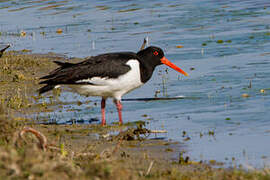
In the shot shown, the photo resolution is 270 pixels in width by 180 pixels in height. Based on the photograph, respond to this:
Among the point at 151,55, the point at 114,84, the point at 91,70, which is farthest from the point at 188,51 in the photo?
the point at 91,70

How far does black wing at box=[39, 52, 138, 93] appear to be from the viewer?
31.0ft

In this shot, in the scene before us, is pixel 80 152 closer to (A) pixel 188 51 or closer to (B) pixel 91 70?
(B) pixel 91 70

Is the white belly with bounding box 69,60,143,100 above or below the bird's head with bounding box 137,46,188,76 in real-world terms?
below

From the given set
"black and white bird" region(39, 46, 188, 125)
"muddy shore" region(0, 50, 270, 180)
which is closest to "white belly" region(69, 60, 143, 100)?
"black and white bird" region(39, 46, 188, 125)

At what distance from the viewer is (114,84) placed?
9625 millimetres

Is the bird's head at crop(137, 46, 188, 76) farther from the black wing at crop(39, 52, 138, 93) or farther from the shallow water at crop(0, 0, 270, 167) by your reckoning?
the shallow water at crop(0, 0, 270, 167)

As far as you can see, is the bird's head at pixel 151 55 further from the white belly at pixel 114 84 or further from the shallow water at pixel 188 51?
the shallow water at pixel 188 51

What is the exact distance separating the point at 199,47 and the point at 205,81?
380 cm

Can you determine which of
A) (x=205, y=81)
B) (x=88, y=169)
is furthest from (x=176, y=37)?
(x=88, y=169)

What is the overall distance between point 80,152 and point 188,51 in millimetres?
8702

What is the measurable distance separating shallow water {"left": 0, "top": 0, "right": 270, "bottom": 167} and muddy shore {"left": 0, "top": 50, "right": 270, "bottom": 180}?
18.7 inches

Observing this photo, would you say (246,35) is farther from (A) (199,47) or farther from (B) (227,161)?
(B) (227,161)

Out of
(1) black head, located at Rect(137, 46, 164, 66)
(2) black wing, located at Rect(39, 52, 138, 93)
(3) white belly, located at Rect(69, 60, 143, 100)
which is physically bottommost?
(3) white belly, located at Rect(69, 60, 143, 100)

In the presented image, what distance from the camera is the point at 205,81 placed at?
12094 millimetres
